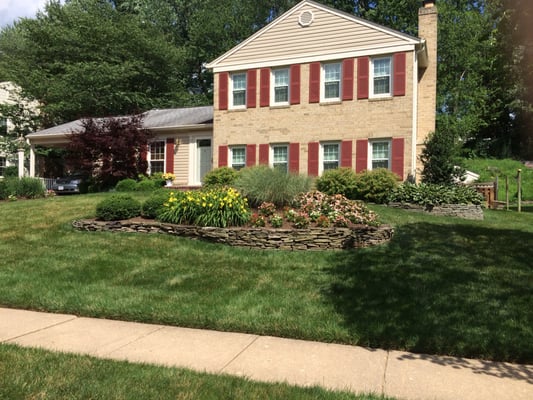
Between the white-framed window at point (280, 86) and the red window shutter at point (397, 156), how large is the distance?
479cm

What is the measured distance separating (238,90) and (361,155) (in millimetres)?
6105

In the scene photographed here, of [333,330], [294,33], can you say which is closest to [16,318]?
[333,330]

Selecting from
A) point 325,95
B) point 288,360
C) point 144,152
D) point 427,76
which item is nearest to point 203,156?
point 144,152

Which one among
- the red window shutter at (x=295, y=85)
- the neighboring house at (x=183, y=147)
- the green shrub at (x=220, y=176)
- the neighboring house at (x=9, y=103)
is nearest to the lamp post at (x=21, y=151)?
the neighboring house at (x=9, y=103)

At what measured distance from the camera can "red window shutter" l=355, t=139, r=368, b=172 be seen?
15920mm

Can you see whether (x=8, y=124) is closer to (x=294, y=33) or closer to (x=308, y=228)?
(x=294, y=33)

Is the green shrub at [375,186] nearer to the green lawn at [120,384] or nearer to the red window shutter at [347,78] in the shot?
the red window shutter at [347,78]

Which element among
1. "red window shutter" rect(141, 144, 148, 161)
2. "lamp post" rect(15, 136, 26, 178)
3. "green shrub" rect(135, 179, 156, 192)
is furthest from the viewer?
"lamp post" rect(15, 136, 26, 178)

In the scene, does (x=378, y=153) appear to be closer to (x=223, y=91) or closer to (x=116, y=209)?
(x=223, y=91)

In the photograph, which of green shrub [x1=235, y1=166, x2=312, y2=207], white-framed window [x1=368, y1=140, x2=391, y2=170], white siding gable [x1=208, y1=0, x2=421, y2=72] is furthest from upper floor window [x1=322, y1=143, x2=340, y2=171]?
green shrub [x1=235, y1=166, x2=312, y2=207]

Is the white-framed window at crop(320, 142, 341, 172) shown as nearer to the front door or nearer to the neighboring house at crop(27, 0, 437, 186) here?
the neighboring house at crop(27, 0, 437, 186)

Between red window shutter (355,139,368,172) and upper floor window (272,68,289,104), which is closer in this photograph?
red window shutter (355,139,368,172)

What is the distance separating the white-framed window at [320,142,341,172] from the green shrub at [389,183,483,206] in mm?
3823

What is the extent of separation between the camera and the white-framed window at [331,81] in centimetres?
1666
